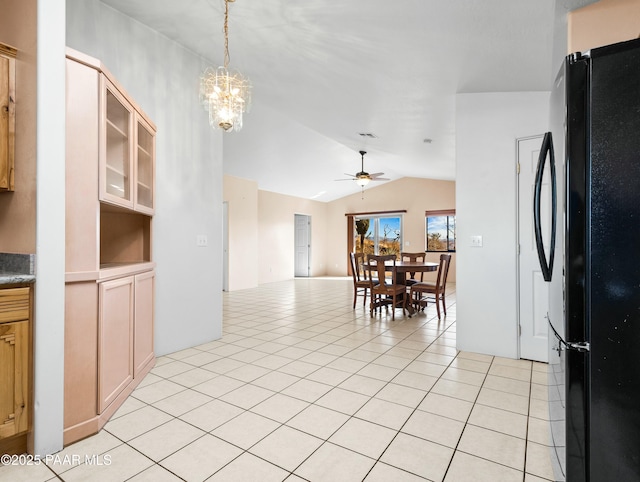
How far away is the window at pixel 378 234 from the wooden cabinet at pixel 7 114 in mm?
9516

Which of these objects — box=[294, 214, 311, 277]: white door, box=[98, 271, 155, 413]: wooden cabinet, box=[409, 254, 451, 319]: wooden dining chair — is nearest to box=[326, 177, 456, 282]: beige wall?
box=[294, 214, 311, 277]: white door

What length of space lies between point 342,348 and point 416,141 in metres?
3.68

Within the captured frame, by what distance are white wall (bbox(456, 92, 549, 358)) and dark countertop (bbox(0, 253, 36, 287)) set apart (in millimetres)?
3278

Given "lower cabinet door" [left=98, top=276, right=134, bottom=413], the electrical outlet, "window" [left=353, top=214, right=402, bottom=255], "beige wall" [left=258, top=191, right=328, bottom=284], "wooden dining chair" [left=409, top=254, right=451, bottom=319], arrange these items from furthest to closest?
"window" [left=353, top=214, right=402, bottom=255]
"beige wall" [left=258, top=191, right=328, bottom=284]
"wooden dining chair" [left=409, top=254, right=451, bottom=319]
the electrical outlet
"lower cabinet door" [left=98, top=276, right=134, bottom=413]

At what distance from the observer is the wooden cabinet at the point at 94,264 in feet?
5.86

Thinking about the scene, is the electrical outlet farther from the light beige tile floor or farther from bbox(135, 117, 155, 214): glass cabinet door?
the light beige tile floor

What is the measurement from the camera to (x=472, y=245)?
130 inches

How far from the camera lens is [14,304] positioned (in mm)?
1549

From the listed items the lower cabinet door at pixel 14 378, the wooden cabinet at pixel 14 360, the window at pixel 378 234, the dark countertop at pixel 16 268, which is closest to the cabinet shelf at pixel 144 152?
the dark countertop at pixel 16 268

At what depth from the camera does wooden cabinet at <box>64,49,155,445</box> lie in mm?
1785

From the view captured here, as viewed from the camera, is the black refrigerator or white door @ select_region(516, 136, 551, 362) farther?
white door @ select_region(516, 136, 551, 362)

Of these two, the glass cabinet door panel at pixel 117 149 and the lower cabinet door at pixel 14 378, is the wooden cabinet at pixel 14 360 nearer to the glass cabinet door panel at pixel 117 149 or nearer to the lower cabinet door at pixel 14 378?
the lower cabinet door at pixel 14 378

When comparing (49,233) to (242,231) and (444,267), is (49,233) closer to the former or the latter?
(444,267)

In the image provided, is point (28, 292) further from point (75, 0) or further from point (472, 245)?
point (472, 245)
